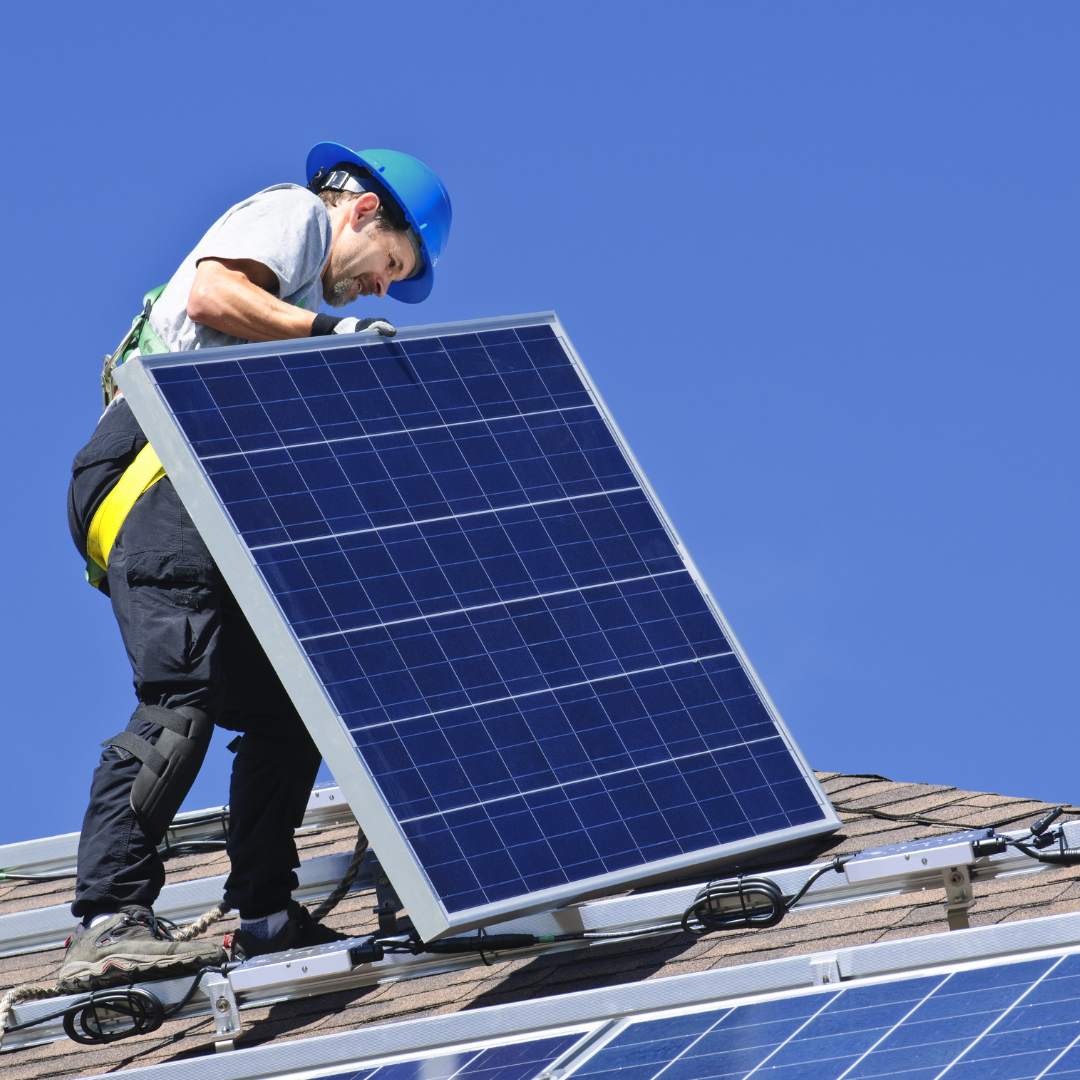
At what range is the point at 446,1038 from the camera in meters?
4.68

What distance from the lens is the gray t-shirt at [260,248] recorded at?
617 cm

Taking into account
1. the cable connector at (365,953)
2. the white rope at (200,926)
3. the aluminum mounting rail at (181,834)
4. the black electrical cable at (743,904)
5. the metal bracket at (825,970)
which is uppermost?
the aluminum mounting rail at (181,834)

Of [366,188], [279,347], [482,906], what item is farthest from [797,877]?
[366,188]

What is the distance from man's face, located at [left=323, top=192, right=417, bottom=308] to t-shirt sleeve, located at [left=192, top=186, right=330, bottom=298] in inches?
13.4

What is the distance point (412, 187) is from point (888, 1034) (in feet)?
11.7

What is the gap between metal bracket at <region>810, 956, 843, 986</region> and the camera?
446cm

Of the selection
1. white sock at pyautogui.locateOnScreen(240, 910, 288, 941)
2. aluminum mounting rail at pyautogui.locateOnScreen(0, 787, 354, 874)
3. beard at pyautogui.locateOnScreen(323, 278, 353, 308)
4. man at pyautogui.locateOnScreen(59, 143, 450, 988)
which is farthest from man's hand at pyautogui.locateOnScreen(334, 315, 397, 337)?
aluminum mounting rail at pyautogui.locateOnScreen(0, 787, 354, 874)

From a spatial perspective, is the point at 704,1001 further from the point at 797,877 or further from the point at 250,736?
the point at 250,736

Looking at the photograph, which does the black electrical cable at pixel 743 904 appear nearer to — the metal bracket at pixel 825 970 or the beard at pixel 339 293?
the metal bracket at pixel 825 970

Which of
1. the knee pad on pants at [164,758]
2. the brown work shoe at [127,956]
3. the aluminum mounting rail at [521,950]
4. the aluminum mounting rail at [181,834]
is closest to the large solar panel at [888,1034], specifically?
the aluminum mounting rail at [521,950]

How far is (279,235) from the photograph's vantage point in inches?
245

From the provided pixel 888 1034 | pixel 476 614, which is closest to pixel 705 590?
pixel 476 614

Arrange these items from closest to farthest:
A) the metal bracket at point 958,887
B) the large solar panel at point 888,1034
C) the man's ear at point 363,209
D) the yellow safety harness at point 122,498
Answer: the large solar panel at point 888,1034 → the metal bracket at point 958,887 → the yellow safety harness at point 122,498 → the man's ear at point 363,209

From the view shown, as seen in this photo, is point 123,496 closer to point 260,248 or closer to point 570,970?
point 260,248
